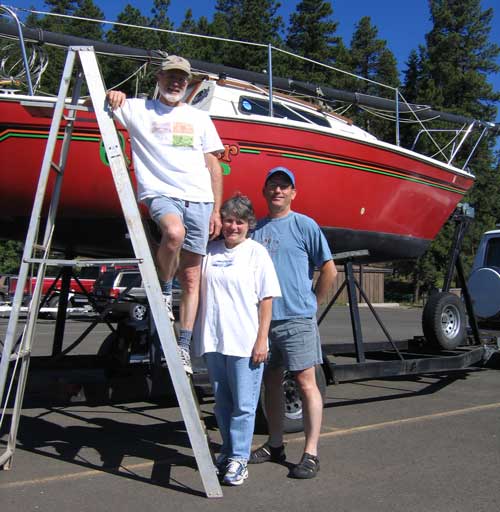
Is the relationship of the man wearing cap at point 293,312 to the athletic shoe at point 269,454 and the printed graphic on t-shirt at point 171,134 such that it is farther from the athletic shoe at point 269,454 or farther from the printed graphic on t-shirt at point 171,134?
the printed graphic on t-shirt at point 171,134

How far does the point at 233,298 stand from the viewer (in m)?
4.30

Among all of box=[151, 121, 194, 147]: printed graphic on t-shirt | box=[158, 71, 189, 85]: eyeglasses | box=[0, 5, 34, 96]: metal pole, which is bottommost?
box=[151, 121, 194, 147]: printed graphic on t-shirt

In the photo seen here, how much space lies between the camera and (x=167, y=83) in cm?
441

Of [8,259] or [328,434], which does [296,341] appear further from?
[8,259]

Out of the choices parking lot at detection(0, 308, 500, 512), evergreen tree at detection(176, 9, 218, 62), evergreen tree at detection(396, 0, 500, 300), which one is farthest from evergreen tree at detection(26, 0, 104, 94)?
evergreen tree at detection(396, 0, 500, 300)

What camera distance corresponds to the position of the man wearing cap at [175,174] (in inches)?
169

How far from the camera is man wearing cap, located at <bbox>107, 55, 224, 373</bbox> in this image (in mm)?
4285

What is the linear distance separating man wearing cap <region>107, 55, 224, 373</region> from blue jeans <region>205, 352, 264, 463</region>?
220mm

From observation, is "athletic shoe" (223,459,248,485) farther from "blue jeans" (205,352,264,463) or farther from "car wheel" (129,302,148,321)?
"car wheel" (129,302,148,321)

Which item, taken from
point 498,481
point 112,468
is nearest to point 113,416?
point 112,468

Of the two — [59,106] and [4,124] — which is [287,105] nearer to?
[4,124]

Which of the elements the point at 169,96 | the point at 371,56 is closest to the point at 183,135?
the point at 169,96

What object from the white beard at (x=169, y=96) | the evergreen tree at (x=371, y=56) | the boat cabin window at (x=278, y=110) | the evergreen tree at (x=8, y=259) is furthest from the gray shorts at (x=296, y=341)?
the evergreen tree at (x=371, y=56)

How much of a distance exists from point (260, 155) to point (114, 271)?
535 inches
